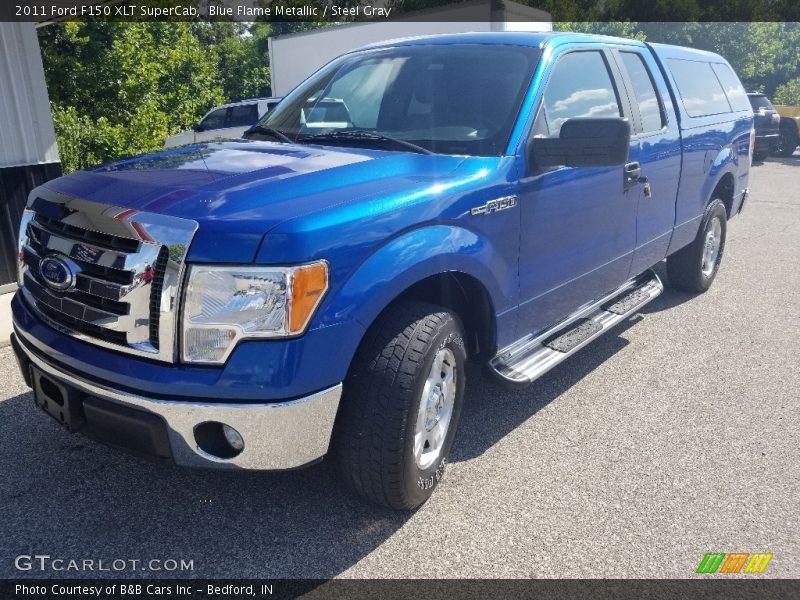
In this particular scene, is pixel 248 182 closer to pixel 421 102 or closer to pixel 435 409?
pixel 435 409

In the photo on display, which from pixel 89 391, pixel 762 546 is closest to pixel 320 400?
pixel 89 391

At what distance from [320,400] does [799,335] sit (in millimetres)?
4283

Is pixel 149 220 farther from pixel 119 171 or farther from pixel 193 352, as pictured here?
pixel 119 171

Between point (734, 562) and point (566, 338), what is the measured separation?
4.71 feet

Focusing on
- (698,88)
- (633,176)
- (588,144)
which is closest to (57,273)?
(588,144)

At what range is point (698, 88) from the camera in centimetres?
525

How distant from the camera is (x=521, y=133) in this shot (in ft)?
10.3

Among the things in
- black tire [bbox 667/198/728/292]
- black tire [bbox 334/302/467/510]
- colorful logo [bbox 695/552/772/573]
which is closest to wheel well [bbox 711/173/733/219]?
black tire [bbox 667/198/728/292]

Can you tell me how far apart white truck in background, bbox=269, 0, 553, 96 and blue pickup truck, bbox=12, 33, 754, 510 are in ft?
26.2

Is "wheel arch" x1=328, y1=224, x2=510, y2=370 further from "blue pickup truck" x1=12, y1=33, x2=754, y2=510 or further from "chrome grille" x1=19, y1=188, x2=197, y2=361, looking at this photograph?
"chrome grille" x1=19, y1=188, x2=197, y2=361

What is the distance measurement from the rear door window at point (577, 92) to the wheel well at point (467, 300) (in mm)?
868

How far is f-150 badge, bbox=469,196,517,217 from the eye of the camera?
284 centimetres

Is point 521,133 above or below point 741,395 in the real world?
above

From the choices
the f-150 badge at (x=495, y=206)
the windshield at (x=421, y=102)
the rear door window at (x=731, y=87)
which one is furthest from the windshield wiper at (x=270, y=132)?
the rear door window at (x=731, y=87)
